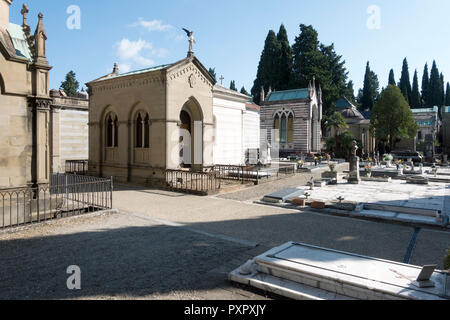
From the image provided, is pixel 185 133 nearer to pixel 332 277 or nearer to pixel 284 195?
pixel 284 195

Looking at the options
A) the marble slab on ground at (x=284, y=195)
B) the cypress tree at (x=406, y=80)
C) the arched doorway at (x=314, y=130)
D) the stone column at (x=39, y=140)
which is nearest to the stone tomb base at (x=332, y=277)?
the marble slab on ground at (x=284, y=195)

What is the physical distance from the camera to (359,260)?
5.57 metres

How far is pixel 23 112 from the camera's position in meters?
9.72

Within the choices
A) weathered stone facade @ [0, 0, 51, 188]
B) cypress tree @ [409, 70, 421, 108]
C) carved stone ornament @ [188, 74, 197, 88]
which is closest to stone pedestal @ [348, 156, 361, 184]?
carved stone ornament @ [188, 74, 197, 88]

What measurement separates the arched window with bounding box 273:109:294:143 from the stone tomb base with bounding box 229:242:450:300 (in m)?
41.9

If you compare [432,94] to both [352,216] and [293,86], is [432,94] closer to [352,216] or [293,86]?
[293,86]

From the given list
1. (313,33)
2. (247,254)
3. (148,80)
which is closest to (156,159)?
(148,80)

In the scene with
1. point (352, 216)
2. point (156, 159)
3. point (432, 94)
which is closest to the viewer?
point (352, 216)

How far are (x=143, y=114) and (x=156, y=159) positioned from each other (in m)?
2.97

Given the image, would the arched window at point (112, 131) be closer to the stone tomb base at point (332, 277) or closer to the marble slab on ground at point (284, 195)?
the marble slab on ground at point (284, 195)

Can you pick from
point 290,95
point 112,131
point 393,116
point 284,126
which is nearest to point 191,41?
point 112,131

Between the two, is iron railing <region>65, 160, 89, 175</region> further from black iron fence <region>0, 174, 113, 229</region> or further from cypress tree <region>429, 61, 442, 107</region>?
cypress tree <region>429, 61, 442, 107</region>

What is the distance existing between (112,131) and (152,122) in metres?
4.26

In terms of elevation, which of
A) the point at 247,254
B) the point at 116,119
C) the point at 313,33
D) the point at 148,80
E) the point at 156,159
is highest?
the point at 313,33
